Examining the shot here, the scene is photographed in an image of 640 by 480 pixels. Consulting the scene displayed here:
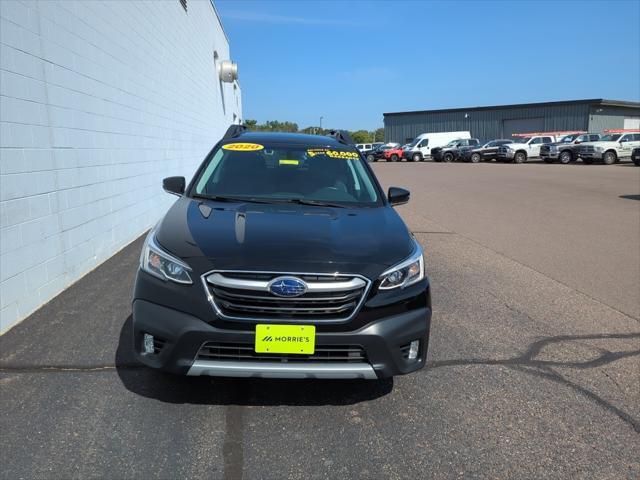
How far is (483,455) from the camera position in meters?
2.85

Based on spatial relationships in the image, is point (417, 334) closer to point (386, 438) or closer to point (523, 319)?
point (386, 438)

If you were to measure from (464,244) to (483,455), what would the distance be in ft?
19.6

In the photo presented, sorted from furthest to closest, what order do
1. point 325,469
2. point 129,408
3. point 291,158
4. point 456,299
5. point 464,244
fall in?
point 464,244, point 456,299, point 291,158, point 129,408, point 325,469

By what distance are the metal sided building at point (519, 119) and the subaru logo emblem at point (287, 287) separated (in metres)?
57.5

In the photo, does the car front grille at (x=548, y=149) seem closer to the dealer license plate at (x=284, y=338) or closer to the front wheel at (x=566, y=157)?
the front wheel at (x=566, y=157)

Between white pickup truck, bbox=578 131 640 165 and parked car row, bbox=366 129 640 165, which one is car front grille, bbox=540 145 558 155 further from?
white pickup truck, bbox=578 131 640 165

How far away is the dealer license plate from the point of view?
9.35 ft

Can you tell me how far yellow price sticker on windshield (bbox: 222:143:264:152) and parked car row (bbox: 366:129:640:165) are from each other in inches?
1241

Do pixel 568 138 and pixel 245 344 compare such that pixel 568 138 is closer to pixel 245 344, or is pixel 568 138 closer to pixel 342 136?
pixel 342 136

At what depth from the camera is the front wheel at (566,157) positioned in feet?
118

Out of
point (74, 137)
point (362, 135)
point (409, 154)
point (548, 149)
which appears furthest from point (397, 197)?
point (362, 135)

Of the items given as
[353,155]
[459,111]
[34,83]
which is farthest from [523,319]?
[459,111]

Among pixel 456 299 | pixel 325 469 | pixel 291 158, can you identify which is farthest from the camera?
pixel 456 299

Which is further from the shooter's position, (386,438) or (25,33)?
(25,33)
